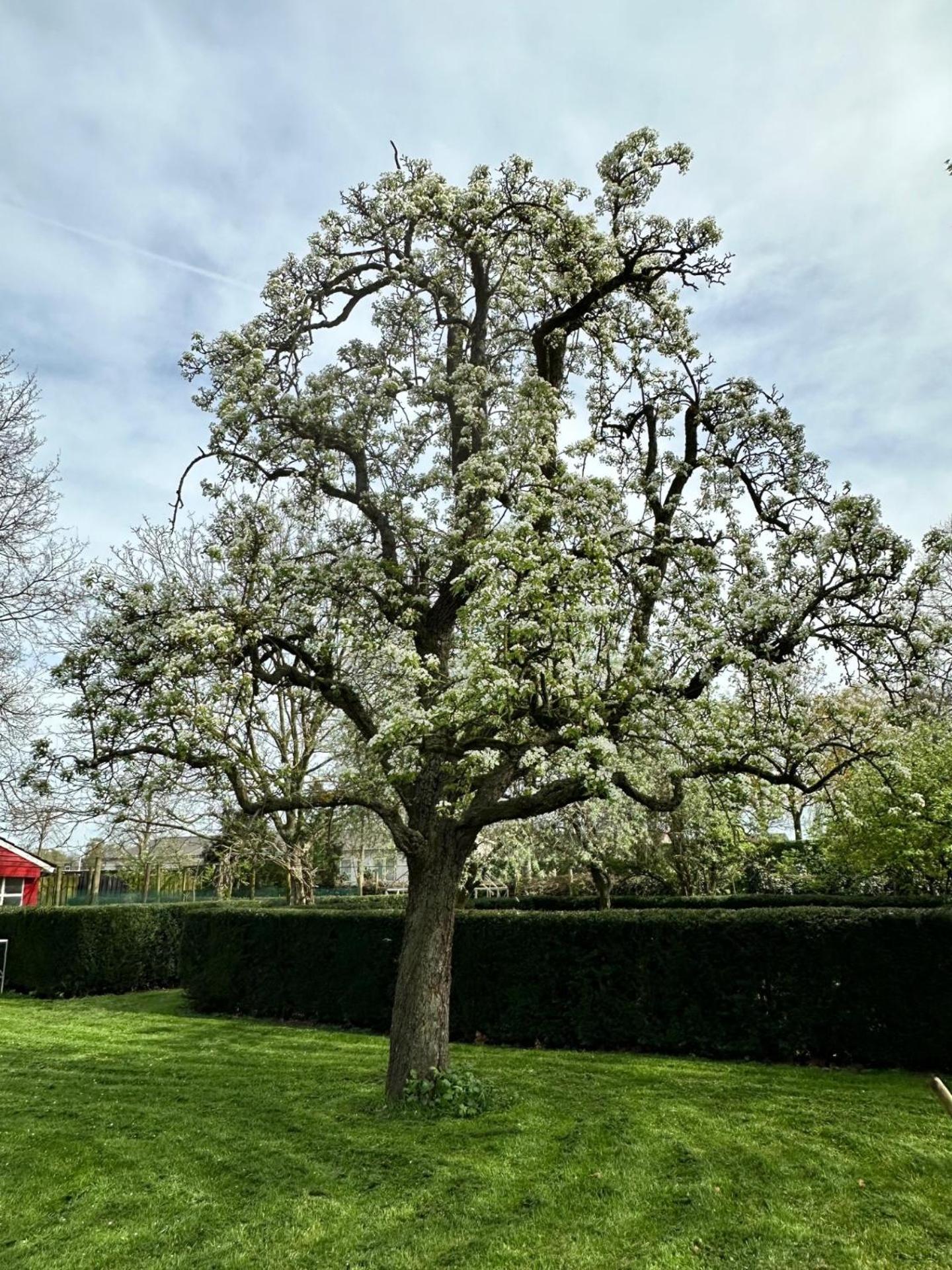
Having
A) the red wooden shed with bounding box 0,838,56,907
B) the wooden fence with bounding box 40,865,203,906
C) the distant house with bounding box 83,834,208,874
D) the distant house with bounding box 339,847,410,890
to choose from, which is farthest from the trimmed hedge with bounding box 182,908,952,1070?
the wooden fence with bounding box 40,865,203,906

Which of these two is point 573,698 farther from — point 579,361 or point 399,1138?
point 579,361

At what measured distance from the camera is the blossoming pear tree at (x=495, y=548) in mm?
6734

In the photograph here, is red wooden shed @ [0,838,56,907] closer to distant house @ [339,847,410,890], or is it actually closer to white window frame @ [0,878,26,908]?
white window frame @ [0,878,26,908]

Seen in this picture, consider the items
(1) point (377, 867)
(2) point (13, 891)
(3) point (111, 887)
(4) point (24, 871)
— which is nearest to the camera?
(4) point (24, 871)

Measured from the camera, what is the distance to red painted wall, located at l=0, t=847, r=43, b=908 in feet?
82.7

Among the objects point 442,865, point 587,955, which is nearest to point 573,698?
point 442,865

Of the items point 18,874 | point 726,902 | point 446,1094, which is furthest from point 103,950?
point 726,902

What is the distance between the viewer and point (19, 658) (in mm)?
12109

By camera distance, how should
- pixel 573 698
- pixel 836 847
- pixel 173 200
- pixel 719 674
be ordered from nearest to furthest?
1. pixel 573 698
2. pixel 719 674
3. pixel 173 200
4. pixel 836 847

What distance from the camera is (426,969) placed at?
24.4ft

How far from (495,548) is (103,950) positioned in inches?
574

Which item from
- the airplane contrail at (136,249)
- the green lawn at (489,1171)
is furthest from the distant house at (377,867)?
the airplane contrail at (136,249)

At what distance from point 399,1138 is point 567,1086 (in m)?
2.31

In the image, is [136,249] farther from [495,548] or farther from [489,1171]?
[489,1171]
